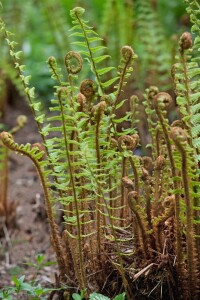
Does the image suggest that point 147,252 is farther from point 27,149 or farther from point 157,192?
point 27,149

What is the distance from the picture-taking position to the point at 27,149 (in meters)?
1.96

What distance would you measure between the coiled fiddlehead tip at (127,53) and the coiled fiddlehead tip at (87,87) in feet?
0.48

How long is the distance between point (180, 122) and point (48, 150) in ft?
1.37

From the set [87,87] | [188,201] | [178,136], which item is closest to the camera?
[178,136]

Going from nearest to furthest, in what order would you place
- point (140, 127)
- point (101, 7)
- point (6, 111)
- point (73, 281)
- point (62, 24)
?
point (73, 281), point (140, 127), point (62, 24), point (6, 111), point (101, 7)

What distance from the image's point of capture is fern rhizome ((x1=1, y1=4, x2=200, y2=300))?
1870mm

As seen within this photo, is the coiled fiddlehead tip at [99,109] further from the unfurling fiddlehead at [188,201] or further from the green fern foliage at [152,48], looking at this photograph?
the green fern foliage at [152,48]

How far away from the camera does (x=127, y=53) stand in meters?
1.91

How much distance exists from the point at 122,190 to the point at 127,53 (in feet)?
1.61

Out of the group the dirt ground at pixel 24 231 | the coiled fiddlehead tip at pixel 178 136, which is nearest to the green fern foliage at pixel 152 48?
the dirt ground at pixel 24 231

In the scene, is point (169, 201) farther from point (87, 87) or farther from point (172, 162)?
point (87, 87)

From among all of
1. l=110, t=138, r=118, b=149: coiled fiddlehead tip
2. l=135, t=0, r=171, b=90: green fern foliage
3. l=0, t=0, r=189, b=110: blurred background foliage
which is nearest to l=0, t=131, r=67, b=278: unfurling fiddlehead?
l=110, t=138, r=118, b=149: coiled fiddlehead tip

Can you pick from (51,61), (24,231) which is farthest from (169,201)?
(24,231)

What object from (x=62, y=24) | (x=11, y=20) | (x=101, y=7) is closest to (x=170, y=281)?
(x=62, y=24)
